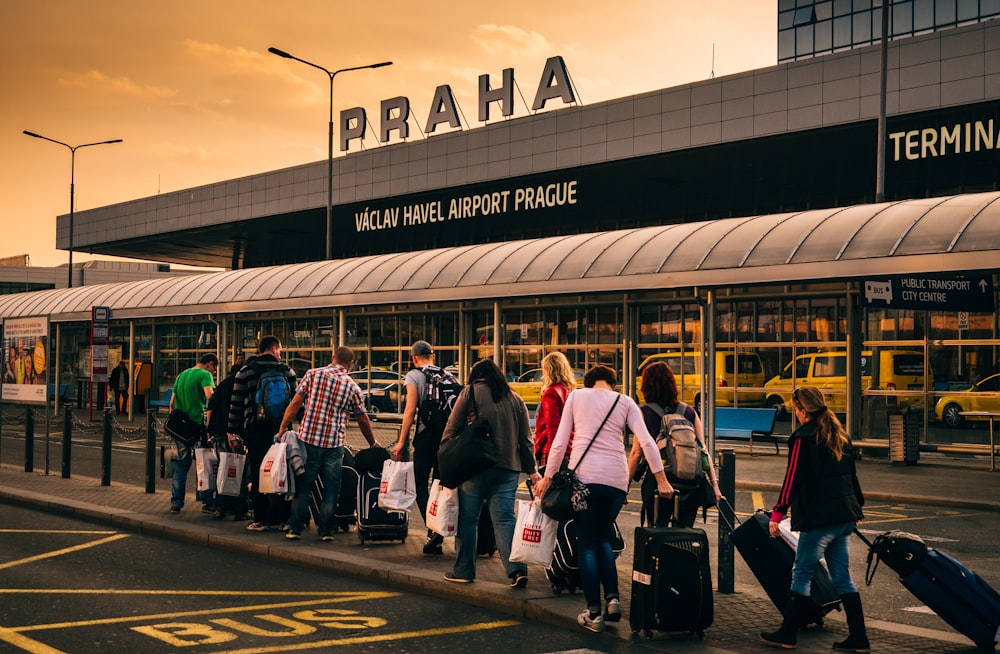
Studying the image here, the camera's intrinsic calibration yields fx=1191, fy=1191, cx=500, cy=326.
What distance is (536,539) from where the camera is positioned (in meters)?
7.54

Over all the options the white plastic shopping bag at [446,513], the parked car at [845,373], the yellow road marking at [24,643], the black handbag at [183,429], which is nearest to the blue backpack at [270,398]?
the black handbag at [183,429]

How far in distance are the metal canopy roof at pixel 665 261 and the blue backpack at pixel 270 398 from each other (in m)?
11.0

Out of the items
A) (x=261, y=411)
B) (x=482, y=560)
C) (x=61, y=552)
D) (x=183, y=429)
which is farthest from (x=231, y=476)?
(x=482, y=560)

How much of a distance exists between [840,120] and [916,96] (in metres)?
1.85

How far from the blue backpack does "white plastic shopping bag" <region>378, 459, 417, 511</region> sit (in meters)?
1.61

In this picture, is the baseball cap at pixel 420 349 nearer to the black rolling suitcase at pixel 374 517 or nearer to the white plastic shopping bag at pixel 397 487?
the white plastic shopping bag at pixel 397 487

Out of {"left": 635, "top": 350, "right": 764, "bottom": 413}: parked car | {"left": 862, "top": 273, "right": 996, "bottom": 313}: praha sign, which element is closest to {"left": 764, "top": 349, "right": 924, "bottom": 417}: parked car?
{"left": 635, "top": 350, "right": 764, "bottom": 413}: parked car

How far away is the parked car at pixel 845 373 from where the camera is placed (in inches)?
882

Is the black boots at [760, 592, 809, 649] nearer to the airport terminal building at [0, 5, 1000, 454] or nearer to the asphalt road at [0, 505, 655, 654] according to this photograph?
the asphalt road at [0, 505, 655, 654]

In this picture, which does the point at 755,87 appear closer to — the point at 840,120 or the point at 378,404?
the point at 840,120

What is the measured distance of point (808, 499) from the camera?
6703 mm

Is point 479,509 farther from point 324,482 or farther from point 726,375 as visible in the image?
point 726,375

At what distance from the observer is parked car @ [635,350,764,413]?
24.2 meters

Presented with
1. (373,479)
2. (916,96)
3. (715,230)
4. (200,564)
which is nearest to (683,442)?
(373,479)
